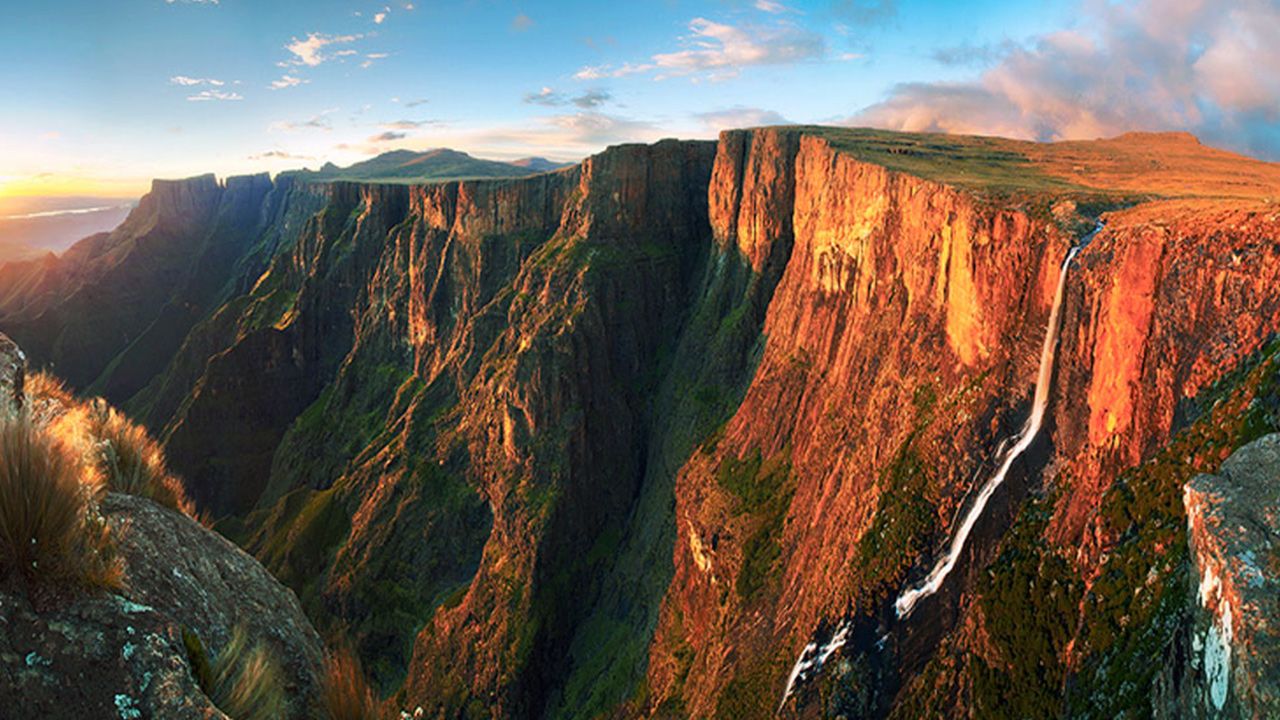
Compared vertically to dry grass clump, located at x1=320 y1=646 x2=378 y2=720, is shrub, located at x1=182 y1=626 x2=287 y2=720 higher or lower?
higher

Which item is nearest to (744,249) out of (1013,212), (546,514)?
(546,514)

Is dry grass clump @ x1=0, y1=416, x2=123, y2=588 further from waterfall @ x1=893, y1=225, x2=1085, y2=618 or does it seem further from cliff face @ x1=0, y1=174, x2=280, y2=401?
cliff face @ x1=0, y1=174, x2=280, y2=401

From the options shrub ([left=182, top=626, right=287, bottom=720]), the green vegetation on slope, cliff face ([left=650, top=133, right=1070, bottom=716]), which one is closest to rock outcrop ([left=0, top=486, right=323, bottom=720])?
shrub ([left=182, top=626, right=287, bottom=720])

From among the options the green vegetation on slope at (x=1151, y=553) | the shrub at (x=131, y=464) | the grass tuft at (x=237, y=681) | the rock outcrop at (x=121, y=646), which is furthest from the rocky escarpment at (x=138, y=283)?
the green vegetation on slope at (x=1151, y=553)

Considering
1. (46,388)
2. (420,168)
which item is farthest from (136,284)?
(46,388)

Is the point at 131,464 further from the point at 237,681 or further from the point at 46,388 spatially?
the point at 237,681

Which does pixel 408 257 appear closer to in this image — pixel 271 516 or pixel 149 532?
pixel 271 516

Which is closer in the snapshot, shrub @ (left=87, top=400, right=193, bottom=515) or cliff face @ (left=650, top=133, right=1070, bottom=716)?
shrub @ (left=87, top=400, right=193, bottom=515)
